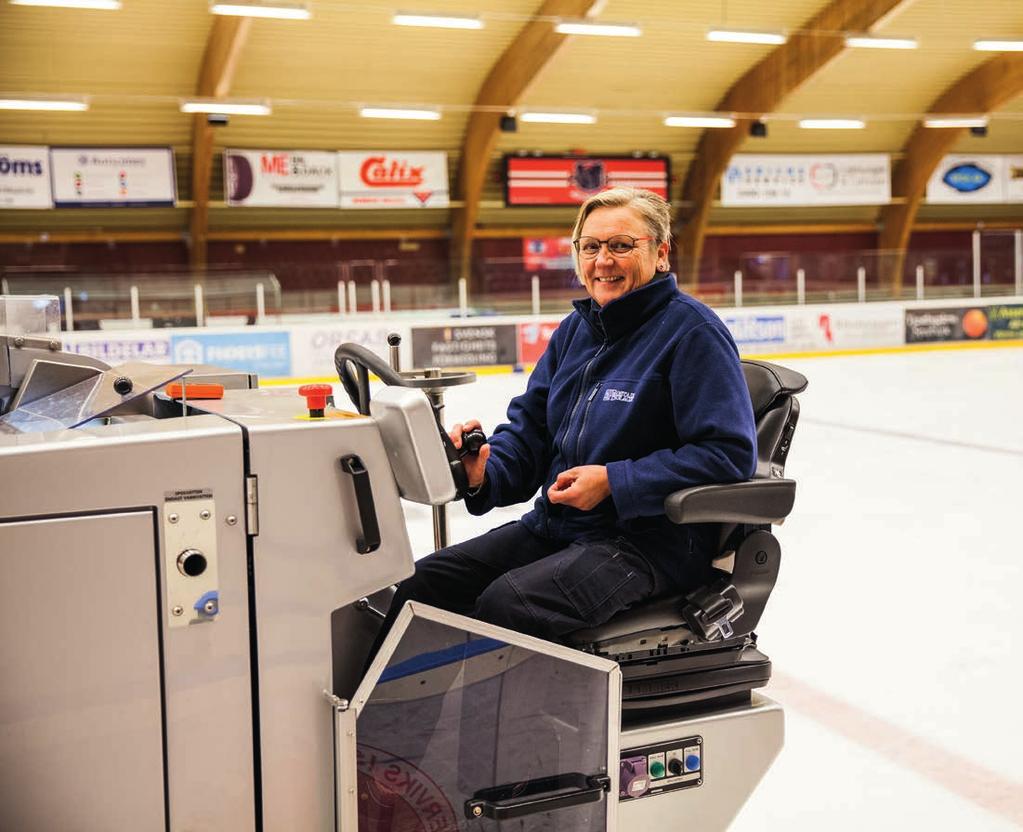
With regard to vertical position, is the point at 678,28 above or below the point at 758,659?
above

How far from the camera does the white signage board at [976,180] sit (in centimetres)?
2250

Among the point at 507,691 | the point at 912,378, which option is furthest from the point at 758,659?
the point at 912,378

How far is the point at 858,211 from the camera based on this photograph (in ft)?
76.2

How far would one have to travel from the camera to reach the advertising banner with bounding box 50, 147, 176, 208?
55.8 feet

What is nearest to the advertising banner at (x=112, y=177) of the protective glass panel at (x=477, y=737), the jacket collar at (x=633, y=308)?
the jacket collar at (x=633, y=308)

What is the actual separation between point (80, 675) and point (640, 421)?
1.01m

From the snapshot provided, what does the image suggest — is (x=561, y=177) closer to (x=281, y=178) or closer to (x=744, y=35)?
(x=281, y=178)

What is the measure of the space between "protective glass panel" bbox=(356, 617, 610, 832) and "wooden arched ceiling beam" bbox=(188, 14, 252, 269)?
14234mm

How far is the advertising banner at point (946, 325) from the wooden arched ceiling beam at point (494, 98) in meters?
6.39

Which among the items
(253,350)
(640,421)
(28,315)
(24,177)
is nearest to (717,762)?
(640,421)

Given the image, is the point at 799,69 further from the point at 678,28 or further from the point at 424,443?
the point at 424,443

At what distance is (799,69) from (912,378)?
26.7 ft

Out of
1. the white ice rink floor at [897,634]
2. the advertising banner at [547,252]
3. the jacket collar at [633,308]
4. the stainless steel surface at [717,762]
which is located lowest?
the white ice rink floor at [897,634]

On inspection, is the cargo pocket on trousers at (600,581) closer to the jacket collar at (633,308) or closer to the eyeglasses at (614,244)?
the jacket collar at (633,308)
